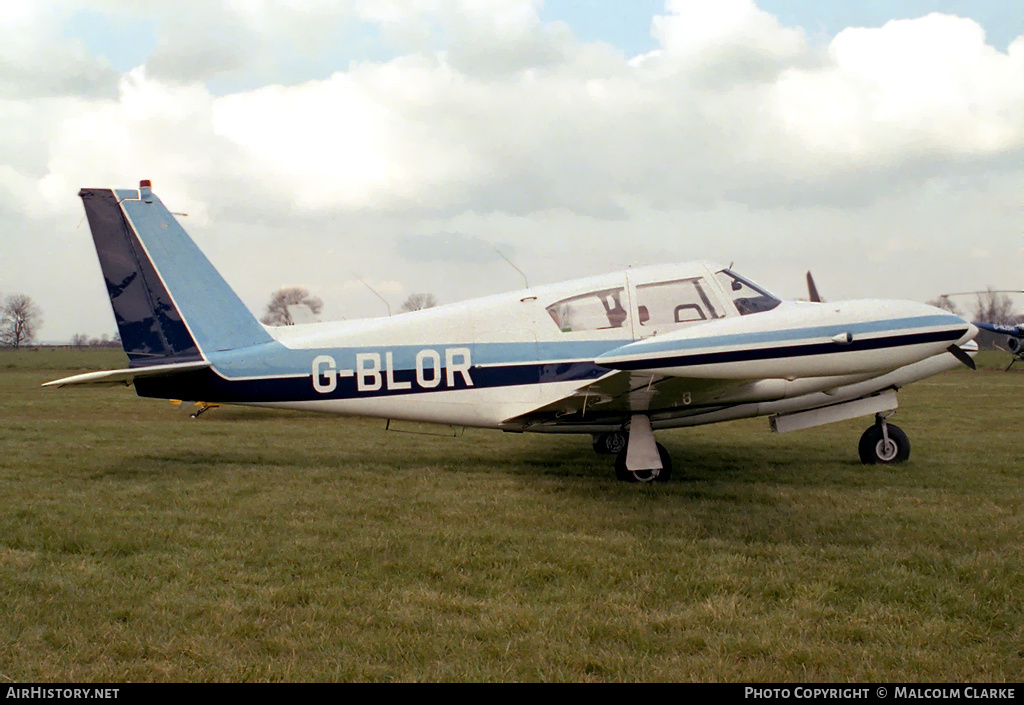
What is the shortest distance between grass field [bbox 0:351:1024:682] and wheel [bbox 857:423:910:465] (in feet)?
0.60

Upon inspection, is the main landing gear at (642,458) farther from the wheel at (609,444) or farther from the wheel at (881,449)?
the wheel at (881,449)

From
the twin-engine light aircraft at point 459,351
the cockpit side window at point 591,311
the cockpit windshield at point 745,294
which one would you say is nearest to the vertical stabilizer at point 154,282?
the twin-engine light aircraft at point 459,351

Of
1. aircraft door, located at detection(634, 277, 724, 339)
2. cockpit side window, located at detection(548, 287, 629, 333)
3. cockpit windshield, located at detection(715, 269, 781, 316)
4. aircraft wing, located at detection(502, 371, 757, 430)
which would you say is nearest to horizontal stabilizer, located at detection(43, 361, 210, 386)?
aircraft wing, located at detection(502, 371, 757, 430)

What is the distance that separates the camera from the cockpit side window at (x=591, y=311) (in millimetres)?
7551

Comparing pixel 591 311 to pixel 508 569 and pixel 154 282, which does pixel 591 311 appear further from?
pixel 154 282

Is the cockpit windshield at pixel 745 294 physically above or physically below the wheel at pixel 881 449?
above

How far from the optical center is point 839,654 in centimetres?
329

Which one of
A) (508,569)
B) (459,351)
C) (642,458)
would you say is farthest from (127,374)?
(642,458)

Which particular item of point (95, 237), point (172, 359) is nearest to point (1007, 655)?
point (172, 359)

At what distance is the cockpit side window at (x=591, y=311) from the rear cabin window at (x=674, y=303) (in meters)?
0.22

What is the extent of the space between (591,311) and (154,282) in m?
4.91

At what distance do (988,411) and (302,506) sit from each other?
15.0 meters
